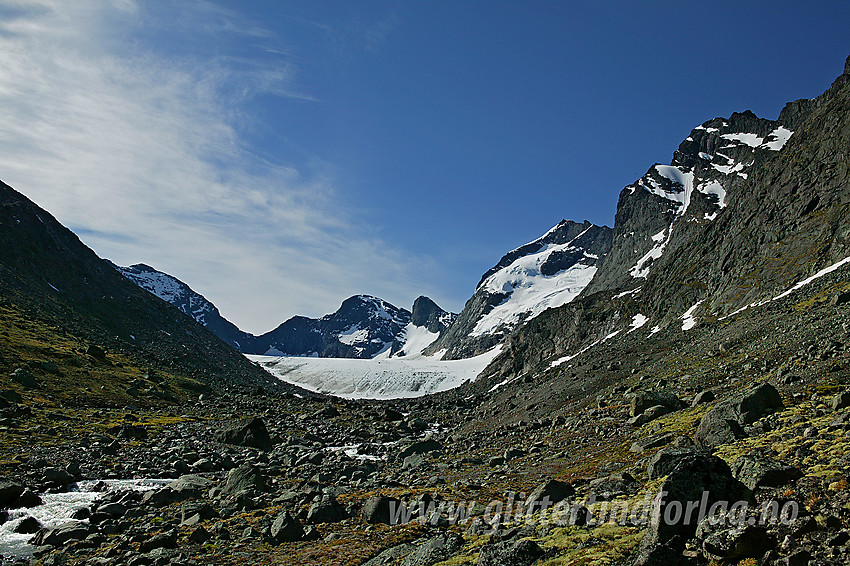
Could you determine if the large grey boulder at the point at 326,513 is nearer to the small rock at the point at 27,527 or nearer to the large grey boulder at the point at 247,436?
the small rock at the point at 27,527

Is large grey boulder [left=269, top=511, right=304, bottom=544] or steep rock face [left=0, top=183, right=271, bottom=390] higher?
steep rock face [left=0, top=183, right=271, bottom=390]

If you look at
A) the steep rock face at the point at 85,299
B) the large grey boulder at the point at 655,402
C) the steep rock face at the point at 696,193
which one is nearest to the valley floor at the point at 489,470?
the large grey boulder at the point at 655,402

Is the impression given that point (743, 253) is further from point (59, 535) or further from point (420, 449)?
point (59, 535)

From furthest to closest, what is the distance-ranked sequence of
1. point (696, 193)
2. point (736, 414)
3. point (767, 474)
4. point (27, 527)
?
point (696, 193) → point (736, 414) → point (27, 527) → point (767, 474)

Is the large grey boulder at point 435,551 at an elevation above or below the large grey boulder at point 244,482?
above

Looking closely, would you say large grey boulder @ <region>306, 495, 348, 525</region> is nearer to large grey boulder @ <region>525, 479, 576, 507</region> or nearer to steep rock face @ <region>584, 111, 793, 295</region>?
large grey boulder @ <region>525, 479, 576, 507</region>

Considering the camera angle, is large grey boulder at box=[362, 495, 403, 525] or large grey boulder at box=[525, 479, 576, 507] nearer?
large grey boulder at box=[525, 479, 576, 507]

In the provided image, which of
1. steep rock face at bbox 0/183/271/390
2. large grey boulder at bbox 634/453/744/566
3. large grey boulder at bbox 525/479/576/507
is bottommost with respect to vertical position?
large grey boulder at bbox 525/479/576/507

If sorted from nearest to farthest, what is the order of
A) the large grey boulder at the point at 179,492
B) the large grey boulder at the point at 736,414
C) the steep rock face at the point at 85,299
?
the large grey boulder at the point at 736,414
the large grey boulder at the point at 179,492
the steep rock face at the point at 85,299

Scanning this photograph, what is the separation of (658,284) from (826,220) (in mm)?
38097

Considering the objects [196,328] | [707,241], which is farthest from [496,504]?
[196,328]

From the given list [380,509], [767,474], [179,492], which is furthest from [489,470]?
[767,474]

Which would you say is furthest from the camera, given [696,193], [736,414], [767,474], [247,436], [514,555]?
[696,193]

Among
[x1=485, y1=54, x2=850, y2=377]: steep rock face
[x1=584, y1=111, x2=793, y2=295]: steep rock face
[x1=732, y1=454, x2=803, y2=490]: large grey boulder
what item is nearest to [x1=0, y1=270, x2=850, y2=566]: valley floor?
[x1=732, y1=454, x2=803, y2=490]: large grey boulder
